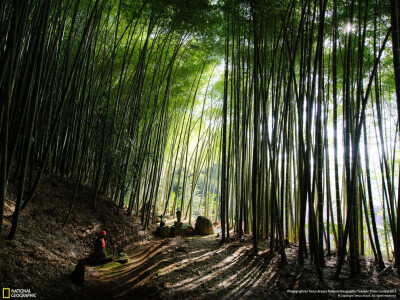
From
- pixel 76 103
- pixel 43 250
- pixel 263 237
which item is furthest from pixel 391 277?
pixel 76 103

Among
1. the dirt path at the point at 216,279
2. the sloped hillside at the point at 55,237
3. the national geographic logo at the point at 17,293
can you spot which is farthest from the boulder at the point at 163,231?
the national geographic logo at the point at 17,293

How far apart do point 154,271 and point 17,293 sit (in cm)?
98

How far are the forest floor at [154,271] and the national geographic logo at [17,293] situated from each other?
0.04m

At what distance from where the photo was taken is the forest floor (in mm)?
1446

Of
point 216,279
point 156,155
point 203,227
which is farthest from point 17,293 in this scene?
point 203,227

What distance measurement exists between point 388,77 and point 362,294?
14.1 feet

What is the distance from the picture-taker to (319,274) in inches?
64.8

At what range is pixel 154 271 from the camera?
1.85 meters

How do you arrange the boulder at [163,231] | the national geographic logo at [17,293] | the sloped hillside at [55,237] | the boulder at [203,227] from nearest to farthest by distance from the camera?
1. the national geographic logo at [17,293]
2. the sloped hillside at [55,237]
3. the boulder at [163,231]
4. the boulder at [203,227]

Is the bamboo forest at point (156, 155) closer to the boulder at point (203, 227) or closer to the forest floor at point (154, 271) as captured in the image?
the forest floor at point (154, 271)

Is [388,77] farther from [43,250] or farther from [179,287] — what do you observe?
[43,250]

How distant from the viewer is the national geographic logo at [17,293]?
111cm

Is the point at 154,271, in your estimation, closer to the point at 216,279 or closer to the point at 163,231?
the point at 216,279

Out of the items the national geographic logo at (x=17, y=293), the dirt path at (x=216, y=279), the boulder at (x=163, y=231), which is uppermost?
the national geographic logo at (x=17, y=293)
